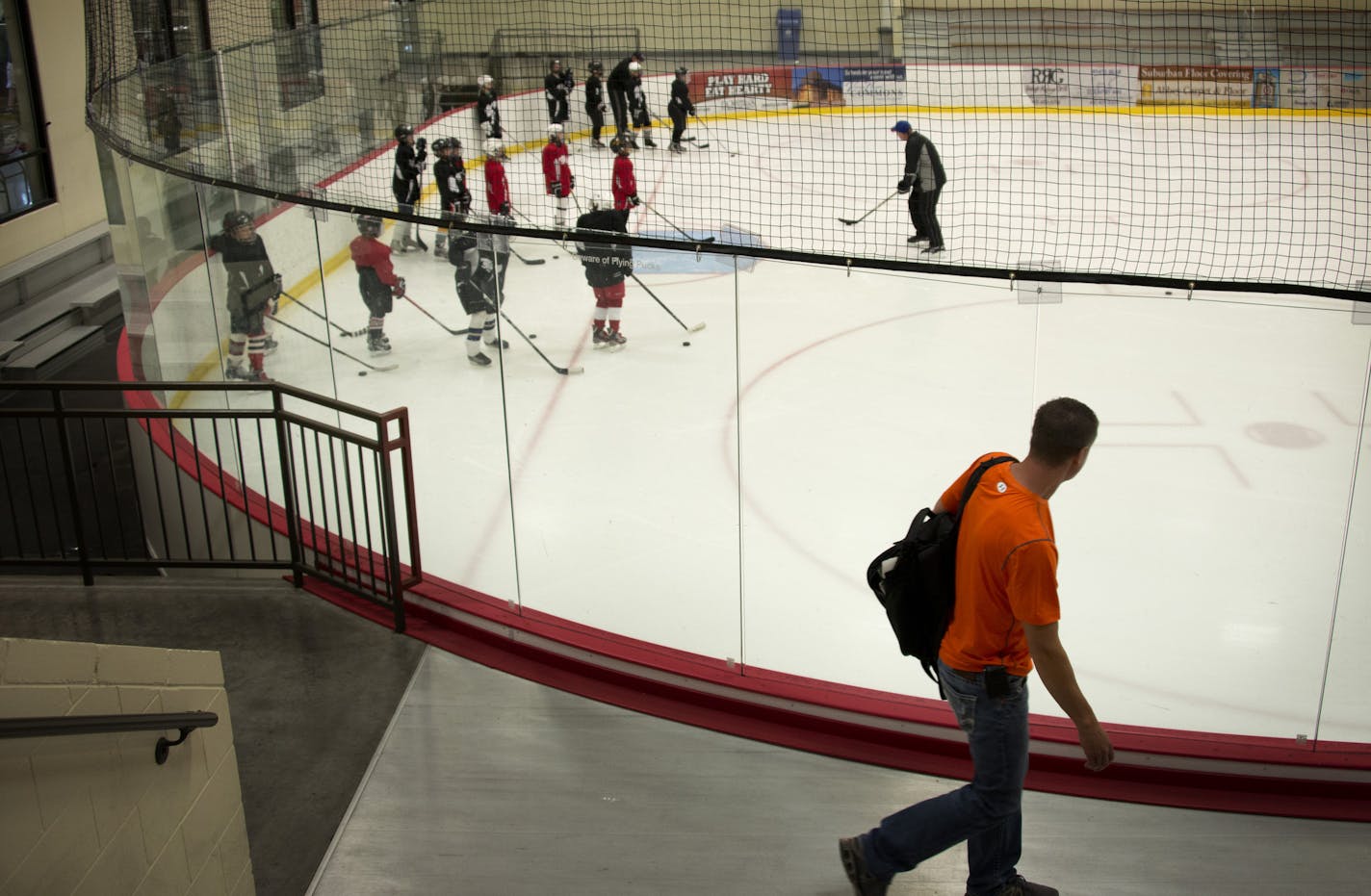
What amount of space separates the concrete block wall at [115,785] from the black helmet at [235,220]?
364cm

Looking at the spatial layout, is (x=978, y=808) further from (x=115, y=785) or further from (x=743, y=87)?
(x=743, y=87)

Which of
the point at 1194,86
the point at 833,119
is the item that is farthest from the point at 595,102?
the point at 1194,86

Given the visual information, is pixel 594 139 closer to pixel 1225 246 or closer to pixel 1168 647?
pixel 1225 246

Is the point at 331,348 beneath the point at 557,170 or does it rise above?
beneath

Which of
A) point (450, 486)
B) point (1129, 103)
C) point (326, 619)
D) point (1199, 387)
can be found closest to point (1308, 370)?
point (1199, 387)

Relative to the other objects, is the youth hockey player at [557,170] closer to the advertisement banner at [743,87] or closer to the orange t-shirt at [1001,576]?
the advertisement banner at [743,87]

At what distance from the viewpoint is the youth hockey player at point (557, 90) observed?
13.0m

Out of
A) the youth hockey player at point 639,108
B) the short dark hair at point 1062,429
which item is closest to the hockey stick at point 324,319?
the short dark hair at point 1062,429

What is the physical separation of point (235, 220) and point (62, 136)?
5.59 m

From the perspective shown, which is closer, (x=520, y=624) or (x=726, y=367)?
(x=520, y=624)

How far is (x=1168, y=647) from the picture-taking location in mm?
3727

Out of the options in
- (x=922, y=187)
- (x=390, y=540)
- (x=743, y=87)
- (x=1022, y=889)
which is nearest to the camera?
(x=1022, y=889)

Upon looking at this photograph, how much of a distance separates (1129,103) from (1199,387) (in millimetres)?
8593

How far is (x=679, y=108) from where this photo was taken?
12953 millimetres
